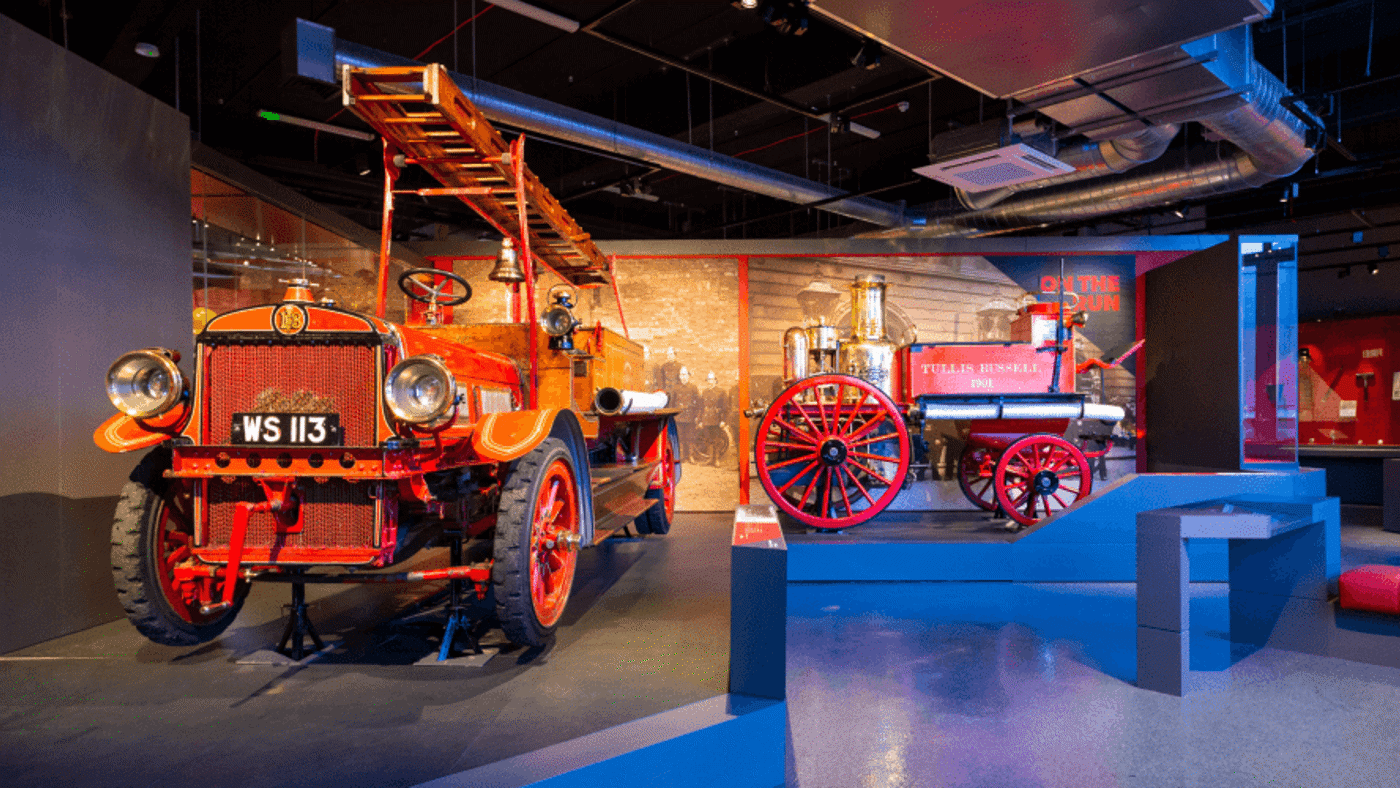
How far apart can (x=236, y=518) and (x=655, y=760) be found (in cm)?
170

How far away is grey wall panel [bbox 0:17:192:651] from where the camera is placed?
3.00 meters


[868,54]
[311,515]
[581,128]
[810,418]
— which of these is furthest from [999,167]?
[311,515]

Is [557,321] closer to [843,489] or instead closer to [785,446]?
[785,446]

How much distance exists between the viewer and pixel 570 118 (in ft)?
20.9

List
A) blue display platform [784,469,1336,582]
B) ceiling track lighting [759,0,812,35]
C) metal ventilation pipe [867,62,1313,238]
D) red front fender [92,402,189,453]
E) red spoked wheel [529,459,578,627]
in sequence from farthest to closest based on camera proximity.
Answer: metal ventilation pipe [867,62,1313,238], ceiling track lighting [759,0,812,35], blue display platform [784,469,1336,582], red spoked wheel [529,459,578,627], red front fender [92,402,189,453]

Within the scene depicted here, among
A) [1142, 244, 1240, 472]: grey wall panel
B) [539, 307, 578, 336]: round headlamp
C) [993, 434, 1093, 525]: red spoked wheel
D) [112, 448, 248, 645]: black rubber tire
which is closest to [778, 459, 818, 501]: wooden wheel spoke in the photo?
[993, 434, 1093, 525]: red spoked wheel

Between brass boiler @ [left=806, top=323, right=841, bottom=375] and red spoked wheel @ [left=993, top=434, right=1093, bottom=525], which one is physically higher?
brass boiler @ [left=806, top=323, right=841, bottom=375]

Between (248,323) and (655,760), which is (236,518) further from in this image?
(655,760)

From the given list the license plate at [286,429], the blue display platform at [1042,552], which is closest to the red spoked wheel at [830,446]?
the blue display platform at [1042,552]

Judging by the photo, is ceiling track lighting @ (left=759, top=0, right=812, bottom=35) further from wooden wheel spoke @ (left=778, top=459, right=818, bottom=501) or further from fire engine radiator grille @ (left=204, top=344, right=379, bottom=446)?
fire engine radiator grille @ (left=204, top=344, right=379, bottom=446)

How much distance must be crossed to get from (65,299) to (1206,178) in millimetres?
9344

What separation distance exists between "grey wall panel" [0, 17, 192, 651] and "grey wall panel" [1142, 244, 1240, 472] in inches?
319

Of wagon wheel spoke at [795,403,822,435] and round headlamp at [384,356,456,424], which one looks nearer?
round headlamp at [384,356,456,424]

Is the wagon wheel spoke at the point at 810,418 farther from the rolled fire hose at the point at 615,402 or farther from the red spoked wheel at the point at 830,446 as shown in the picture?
the rolled fire hose at the point at 615,402
